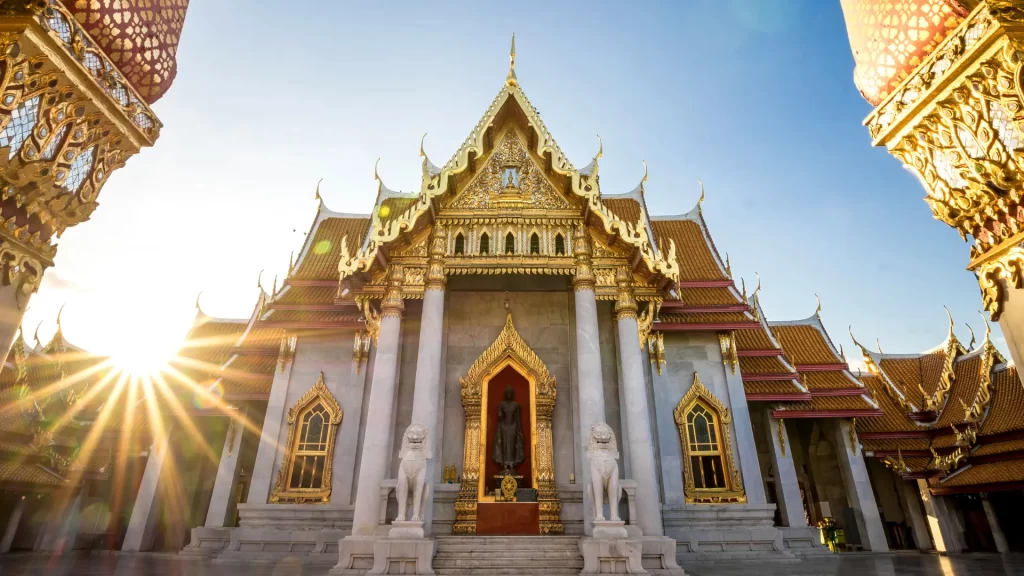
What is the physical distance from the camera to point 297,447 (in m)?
11.9

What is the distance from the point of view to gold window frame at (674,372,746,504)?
443 inches

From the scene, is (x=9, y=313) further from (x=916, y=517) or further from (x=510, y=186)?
(x=916, y=517)

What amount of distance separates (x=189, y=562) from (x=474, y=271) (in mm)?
8188

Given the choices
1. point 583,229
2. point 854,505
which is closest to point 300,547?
point 583,229

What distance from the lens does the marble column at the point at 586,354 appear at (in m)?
8.32

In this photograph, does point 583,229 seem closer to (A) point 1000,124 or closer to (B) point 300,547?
(A) point 1000,124

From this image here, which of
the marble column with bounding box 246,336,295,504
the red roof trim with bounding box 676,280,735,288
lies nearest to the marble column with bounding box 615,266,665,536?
the red roof trim with bounding box 676,280,735,288

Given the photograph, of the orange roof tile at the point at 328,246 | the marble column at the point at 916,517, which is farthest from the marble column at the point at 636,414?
the marble column at the point at 916,517

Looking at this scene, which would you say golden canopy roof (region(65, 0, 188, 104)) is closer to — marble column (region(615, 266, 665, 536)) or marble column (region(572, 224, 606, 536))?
marble column (region(572, 224, 606, 536))

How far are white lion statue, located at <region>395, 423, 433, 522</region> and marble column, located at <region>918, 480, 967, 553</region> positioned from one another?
56.5 ft

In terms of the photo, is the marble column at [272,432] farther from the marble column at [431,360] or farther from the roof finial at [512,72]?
the roof finial at [512,72]

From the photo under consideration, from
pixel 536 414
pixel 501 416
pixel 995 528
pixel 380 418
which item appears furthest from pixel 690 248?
pixel 995 528

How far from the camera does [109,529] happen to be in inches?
688

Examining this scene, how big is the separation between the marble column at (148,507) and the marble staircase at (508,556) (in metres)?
11.4
